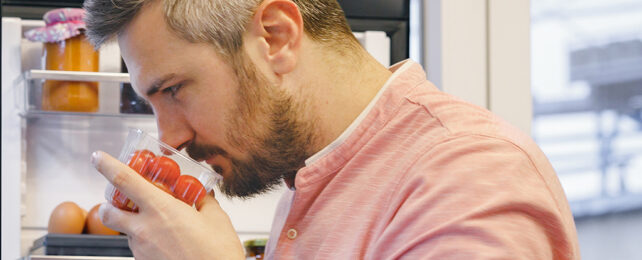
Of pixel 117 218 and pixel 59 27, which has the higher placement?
pixel 59 27

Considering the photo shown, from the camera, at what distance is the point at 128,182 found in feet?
2.94

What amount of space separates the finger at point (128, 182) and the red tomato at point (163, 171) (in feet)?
0.10

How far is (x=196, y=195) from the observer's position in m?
0.94

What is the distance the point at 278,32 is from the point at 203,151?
19cm

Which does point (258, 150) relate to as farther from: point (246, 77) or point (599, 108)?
point (599, 108)

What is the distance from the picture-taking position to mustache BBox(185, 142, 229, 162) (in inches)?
37.7

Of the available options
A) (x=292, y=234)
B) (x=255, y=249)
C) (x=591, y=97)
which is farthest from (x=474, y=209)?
(x=591, y=97)

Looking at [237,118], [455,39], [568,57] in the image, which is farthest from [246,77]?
[568,57]

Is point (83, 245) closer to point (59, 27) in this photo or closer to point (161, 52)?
point (59, 27)

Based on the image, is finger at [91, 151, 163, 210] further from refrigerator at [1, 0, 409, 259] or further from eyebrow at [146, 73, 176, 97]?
refrigerator at [1, 0, 409, 259]

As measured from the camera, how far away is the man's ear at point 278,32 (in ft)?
2.99

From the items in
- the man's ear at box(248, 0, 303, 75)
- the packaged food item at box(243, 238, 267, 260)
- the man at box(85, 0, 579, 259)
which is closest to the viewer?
the man at box(85, 0, 579, 259)

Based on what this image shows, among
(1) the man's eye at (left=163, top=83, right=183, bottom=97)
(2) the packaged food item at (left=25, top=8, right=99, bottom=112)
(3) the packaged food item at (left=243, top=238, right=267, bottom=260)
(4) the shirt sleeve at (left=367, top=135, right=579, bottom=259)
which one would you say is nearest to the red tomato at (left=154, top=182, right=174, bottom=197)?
(1) the man's eye at (left=163, top=83, right=183, bottom=97)

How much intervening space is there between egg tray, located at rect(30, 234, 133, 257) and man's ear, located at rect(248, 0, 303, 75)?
77 centimetres
